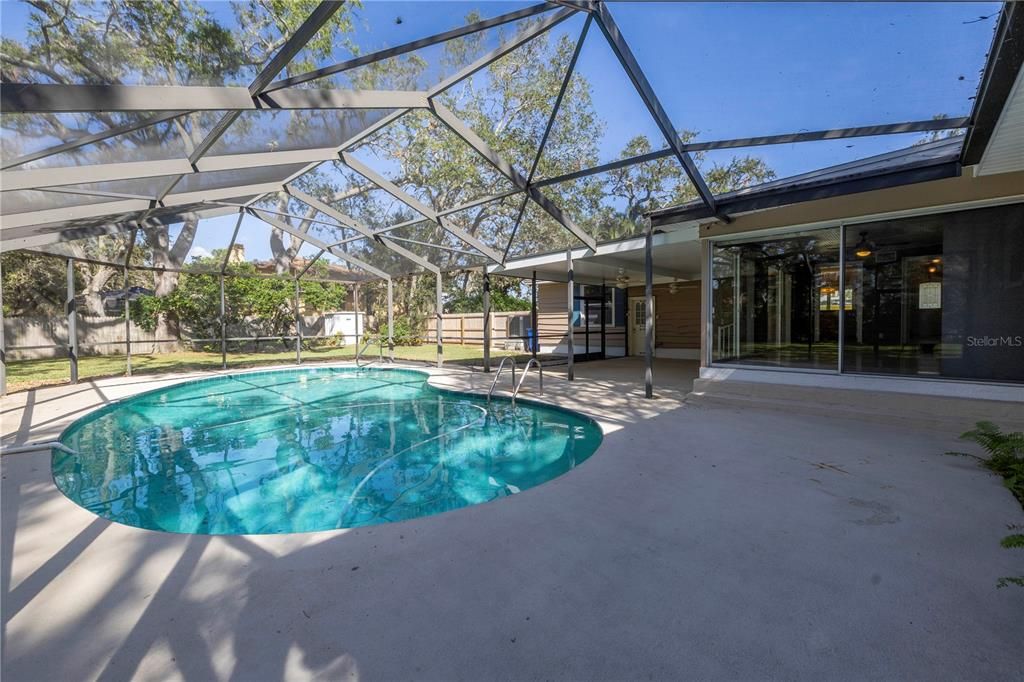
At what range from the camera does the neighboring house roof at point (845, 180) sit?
4.62 metres

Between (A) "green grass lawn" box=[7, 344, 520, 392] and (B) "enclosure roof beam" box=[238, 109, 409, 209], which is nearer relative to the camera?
(B) "enclosure roof beam" box=[238, 109, 409, 209]

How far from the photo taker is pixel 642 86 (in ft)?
13.9

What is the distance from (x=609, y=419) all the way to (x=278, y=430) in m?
4.50

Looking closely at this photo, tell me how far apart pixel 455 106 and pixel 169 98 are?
3.28 metres

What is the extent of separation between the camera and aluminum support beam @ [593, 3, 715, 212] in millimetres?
3678

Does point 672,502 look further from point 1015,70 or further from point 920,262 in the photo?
point 920,262

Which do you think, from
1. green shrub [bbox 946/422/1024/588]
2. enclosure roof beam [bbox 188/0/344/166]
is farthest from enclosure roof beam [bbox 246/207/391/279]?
green shrub [bbox 946/422/1024/588]

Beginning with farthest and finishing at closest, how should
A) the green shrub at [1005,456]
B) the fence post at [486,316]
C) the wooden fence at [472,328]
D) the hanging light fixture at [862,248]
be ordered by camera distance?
the wooden fence at [472,328] → the fence post at [486,316] → the hanging light fixture at [862,248] → the green shrub at [1005,456]

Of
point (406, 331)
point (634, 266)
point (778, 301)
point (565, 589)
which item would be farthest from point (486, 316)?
point (406, 331)

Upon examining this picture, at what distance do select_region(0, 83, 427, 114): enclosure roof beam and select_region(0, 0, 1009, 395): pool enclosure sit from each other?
0.01 metres

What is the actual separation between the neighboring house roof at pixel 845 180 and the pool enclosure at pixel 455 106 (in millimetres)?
210

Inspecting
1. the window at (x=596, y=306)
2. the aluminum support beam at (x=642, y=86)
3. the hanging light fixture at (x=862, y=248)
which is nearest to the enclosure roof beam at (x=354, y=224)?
the window at (x=596, y=306)

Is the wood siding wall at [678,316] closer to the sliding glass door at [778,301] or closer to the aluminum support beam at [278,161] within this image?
the sliding glass door at [778,301]

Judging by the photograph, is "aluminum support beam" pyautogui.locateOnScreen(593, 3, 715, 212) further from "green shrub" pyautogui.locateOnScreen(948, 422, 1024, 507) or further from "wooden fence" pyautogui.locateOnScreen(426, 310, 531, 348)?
"wooden fence" pyautogui.locateOnScreen(426, 310, 531, 348)
